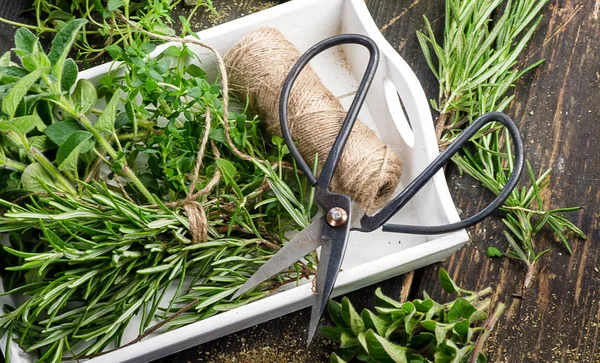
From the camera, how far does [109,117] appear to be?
0.92 meters

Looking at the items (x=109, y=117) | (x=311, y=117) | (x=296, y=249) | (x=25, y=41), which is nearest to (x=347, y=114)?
(x=311, y=117)

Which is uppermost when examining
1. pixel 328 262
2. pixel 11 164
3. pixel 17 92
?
pixel 17 92

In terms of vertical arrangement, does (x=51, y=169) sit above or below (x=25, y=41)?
below

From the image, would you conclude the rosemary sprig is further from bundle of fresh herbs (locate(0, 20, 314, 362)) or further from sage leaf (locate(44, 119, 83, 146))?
sage leaf (locate(44, 119, 83, 146))

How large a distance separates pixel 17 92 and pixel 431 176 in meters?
0.47

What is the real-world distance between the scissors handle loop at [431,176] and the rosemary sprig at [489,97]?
0.45 ft

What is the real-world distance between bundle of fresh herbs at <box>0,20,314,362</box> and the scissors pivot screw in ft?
0.23

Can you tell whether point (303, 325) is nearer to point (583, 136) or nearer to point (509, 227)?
point (509, 227)

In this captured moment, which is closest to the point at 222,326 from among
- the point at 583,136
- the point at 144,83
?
the point at 144,83

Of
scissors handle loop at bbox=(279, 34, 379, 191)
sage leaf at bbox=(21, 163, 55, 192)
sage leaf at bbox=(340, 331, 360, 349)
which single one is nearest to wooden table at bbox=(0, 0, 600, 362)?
sage leaf at bbox=(340, 331, 360, 349)

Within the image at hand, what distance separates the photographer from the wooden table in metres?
1.09

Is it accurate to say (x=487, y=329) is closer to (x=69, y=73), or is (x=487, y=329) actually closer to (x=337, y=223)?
(x=337, y=223)

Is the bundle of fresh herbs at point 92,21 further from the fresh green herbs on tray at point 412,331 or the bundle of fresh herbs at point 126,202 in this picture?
the fresh green herbs on tray at point 412,331

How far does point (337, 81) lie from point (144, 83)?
32 centimetres
